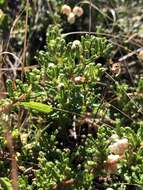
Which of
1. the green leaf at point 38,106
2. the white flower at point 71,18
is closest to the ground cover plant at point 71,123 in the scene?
the green leaf at point 38,106

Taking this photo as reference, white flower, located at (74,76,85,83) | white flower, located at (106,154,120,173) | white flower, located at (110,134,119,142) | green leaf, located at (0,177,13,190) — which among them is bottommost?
green leaf, located at (0,177,13,190)

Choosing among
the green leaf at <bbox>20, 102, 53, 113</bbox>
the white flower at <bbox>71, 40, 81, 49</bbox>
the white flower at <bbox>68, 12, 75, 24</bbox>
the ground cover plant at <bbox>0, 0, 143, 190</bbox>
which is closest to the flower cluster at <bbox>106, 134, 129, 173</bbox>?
the ground cover plant at <bbox>0, 0, 143, 190</bbox>

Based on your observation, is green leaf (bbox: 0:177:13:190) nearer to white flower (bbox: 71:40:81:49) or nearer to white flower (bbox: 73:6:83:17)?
white flower (bbox: 71:40:81:49)

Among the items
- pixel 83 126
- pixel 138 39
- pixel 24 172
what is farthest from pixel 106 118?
pixel 138 39

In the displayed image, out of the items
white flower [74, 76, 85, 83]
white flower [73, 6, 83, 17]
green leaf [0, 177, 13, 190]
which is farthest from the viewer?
white flower [73, 6, 83, 17]

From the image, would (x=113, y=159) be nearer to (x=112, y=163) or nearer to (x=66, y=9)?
(x=112, y=163)

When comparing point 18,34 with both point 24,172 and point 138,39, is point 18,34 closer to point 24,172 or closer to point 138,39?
point 138,39
